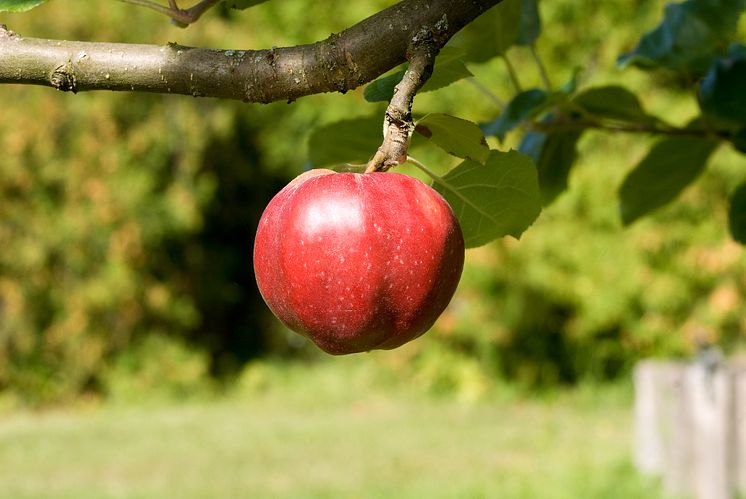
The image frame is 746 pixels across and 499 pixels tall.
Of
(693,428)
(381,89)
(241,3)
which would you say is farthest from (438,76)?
(693,428)

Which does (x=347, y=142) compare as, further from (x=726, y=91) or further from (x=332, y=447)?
(x=332, y=447)

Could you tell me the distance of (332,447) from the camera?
605 centimetres

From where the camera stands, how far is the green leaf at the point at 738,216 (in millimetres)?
1211

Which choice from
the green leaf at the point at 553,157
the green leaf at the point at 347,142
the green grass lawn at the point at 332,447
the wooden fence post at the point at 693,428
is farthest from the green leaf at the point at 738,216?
the green grass lawn at the point at 332,447

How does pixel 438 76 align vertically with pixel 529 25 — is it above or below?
Result: below

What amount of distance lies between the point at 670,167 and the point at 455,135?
0.72m

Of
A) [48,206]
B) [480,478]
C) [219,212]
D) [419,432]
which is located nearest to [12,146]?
[48,206]

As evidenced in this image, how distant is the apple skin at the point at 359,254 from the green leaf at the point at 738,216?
701mm

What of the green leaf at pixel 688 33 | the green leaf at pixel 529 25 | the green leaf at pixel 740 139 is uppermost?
the green leaf at pixel 529 25

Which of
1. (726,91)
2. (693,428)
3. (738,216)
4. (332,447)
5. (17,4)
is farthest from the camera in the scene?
(332,447)

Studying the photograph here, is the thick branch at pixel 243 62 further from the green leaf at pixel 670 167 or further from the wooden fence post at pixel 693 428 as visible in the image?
the wooden fence post at pixel 693 428

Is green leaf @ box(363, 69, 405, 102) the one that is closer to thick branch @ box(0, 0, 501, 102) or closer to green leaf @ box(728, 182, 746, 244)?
thick branch @ box(0, 0, 501, 102)

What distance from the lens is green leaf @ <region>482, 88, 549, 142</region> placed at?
1.03 metres

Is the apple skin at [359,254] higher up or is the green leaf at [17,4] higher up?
the green leaf at [17,4]
